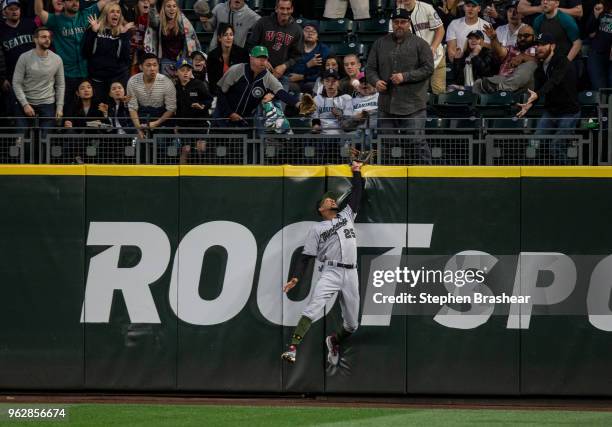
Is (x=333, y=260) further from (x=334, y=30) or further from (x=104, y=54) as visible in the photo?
(x=334, y=30)

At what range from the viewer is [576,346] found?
592 inches

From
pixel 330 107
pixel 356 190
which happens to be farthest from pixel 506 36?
pixel 356 190

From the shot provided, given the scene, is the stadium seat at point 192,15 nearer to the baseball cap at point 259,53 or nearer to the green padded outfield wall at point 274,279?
the baseball cap at point 259,53

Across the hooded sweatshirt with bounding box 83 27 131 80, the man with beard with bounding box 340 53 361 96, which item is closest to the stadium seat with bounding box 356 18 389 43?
the man with beard with bounding box 340 53 361 96

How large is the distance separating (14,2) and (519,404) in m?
8.87

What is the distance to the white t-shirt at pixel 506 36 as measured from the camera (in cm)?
1784

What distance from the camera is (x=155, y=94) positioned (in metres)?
15.8

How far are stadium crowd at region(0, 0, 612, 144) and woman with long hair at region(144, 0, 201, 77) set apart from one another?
0.07 ft

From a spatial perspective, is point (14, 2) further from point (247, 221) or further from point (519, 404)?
point (519, 404)

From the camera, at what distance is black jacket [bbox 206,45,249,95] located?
55.9 feet

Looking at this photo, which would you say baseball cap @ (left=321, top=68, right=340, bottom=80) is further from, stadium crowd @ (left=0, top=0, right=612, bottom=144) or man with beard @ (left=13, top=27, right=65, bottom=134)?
man with beard @ (left=13, top=27, right=65, bottom=134)

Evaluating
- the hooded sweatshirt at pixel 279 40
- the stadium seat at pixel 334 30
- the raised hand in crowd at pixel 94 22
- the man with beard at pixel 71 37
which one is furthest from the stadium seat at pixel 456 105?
the man with beard at pixel 71 37

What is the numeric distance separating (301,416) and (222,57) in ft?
18.4

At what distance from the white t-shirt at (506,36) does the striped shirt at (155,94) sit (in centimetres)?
499
